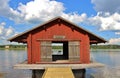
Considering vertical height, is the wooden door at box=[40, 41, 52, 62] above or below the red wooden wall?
below

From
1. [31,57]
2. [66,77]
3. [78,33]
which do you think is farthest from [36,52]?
[66,77]

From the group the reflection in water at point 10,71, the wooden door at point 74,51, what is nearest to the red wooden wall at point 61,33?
the wooden door at point 74,51

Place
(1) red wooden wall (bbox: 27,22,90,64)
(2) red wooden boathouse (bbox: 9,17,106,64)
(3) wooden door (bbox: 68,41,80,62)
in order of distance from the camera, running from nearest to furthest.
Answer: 1. (2) red wooden boathouse (bbox: 9,17,106,64)
2. (1) red wooden wall (bbox: 27,22,90,64)
3. (3) wooden door (bbox: 68,41,80,62)

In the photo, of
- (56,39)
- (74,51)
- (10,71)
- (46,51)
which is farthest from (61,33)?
(10,71)

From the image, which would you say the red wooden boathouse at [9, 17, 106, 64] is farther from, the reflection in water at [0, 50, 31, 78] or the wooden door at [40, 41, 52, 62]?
the reflection in water at [0, 50, 31, 78]

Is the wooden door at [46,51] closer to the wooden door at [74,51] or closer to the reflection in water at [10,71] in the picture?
the wooden door at [74,51]

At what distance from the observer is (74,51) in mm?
27781

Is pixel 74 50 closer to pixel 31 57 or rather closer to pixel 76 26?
pixel 76 26

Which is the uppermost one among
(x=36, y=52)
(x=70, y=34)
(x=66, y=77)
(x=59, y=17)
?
(x=59, y=17)

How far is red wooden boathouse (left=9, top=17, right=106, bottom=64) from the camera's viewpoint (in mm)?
27266

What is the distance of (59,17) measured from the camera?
2756 cm

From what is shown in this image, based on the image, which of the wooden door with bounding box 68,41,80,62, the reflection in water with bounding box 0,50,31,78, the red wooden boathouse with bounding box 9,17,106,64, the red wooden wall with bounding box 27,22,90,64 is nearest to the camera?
the red wooden boathouse with bounding box 9,17,106,64

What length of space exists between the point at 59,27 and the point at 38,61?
4.10 meters

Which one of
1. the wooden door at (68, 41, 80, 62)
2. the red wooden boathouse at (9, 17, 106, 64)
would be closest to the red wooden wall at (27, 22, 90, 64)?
the red wooden boathouse at (9, 17, 106, 64)
